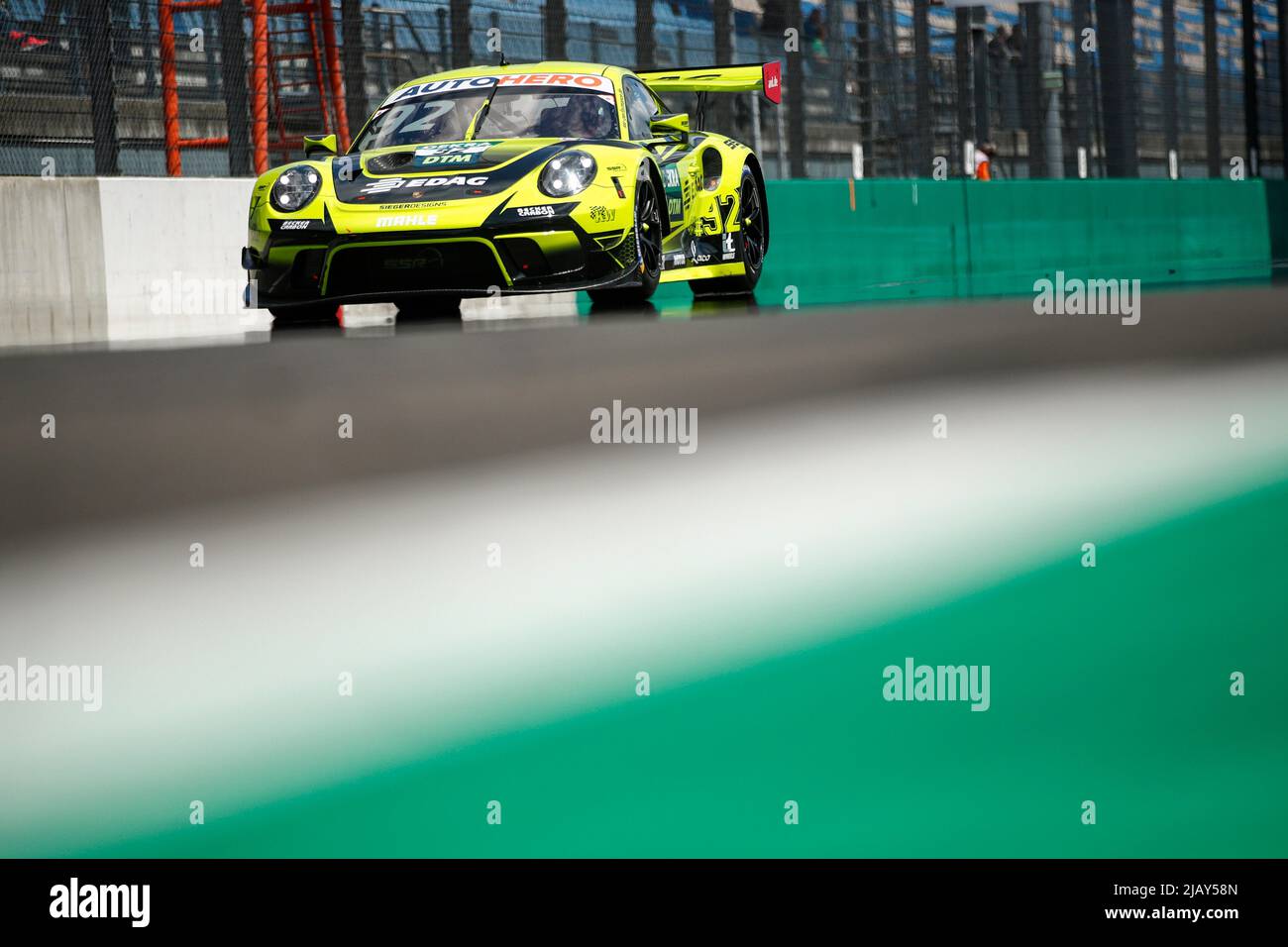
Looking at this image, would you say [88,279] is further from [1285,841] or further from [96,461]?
[1285,841]

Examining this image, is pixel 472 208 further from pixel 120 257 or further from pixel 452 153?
pixel 120 257

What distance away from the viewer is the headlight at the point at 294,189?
22.4ft

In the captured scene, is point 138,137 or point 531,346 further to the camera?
point 138,137

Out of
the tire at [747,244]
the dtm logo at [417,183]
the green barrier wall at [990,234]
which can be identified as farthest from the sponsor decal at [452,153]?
the green barrier wall at [990,234]

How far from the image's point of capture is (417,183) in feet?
22.5

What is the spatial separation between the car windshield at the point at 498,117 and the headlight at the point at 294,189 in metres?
0.98

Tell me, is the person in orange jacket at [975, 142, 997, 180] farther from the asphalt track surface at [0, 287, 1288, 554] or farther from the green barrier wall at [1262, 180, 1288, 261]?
the asphalt track surface at [0, 287, 1288, 554]

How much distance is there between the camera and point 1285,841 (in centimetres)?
383

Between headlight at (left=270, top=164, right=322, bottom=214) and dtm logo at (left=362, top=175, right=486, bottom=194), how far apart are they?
22 centimetres

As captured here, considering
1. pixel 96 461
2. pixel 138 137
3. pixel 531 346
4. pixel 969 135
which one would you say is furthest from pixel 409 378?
pixel 969 135

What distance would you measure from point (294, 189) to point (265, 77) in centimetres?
391

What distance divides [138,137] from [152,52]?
540 mm
